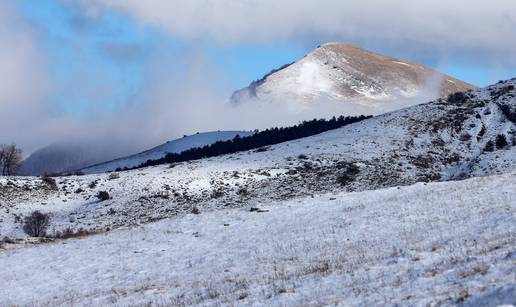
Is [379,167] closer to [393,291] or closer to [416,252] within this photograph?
[416,252]

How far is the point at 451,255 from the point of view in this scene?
17016 mm

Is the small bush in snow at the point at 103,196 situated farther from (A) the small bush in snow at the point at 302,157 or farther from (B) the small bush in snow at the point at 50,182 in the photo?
(A) the small bush in snow at the point at 302,157

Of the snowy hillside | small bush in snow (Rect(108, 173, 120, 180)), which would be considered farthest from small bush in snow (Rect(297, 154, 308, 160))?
small bush in snow (Rect(108, 173, 120, 180))

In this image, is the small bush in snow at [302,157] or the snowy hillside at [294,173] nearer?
the snowy hillside at [294,173]

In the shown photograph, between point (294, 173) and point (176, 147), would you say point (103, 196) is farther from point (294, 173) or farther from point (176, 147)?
point (176, 147)

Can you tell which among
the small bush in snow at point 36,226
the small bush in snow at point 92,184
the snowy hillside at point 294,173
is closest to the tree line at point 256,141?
the snowy hillside at point 294,173

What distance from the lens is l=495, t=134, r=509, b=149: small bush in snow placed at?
64544 millimetres

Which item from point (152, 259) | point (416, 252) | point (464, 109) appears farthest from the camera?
point (464, 109)

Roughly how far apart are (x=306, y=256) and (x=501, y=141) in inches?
1936

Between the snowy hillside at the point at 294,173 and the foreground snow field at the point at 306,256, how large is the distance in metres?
19.3

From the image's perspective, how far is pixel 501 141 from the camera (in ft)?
214

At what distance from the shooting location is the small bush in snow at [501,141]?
212 ft

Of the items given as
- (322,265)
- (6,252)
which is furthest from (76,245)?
(322,265)

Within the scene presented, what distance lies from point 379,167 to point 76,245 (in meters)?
35.7
